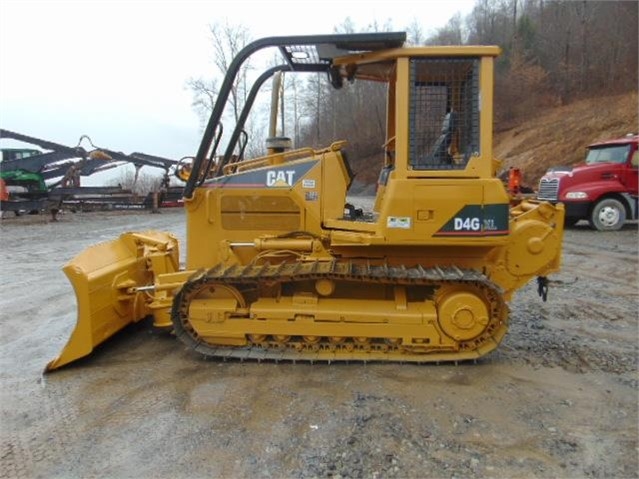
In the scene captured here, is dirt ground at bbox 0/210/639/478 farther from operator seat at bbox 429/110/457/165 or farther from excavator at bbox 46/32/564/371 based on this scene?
operator seat at bbox 429/110/457/165

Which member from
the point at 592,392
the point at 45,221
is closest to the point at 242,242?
the point at 592,392

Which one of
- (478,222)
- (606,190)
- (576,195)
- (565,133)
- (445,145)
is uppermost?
(565,133)

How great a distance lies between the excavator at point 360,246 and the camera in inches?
154

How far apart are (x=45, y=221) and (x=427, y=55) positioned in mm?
18219

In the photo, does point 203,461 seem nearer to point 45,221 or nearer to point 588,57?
point 45,221

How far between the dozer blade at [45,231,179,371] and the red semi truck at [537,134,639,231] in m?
11.6

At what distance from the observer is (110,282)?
14.5 ft

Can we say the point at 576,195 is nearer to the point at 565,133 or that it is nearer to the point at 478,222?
the point at 478,222

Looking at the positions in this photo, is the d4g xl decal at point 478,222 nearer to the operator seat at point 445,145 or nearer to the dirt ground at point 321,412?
the operator seat at point 445,145

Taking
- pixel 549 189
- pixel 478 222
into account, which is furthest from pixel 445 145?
pixel 549 189

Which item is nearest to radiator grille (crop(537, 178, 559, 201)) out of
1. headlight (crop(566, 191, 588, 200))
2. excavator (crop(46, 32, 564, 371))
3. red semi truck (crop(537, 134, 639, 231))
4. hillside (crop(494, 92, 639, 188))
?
red semi truck (crop(537, 134, 639, 231))

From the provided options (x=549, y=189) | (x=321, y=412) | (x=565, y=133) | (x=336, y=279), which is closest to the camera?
(x=321, y=412)

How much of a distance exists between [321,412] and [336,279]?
3.83ft

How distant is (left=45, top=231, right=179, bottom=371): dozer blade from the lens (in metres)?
4.05
